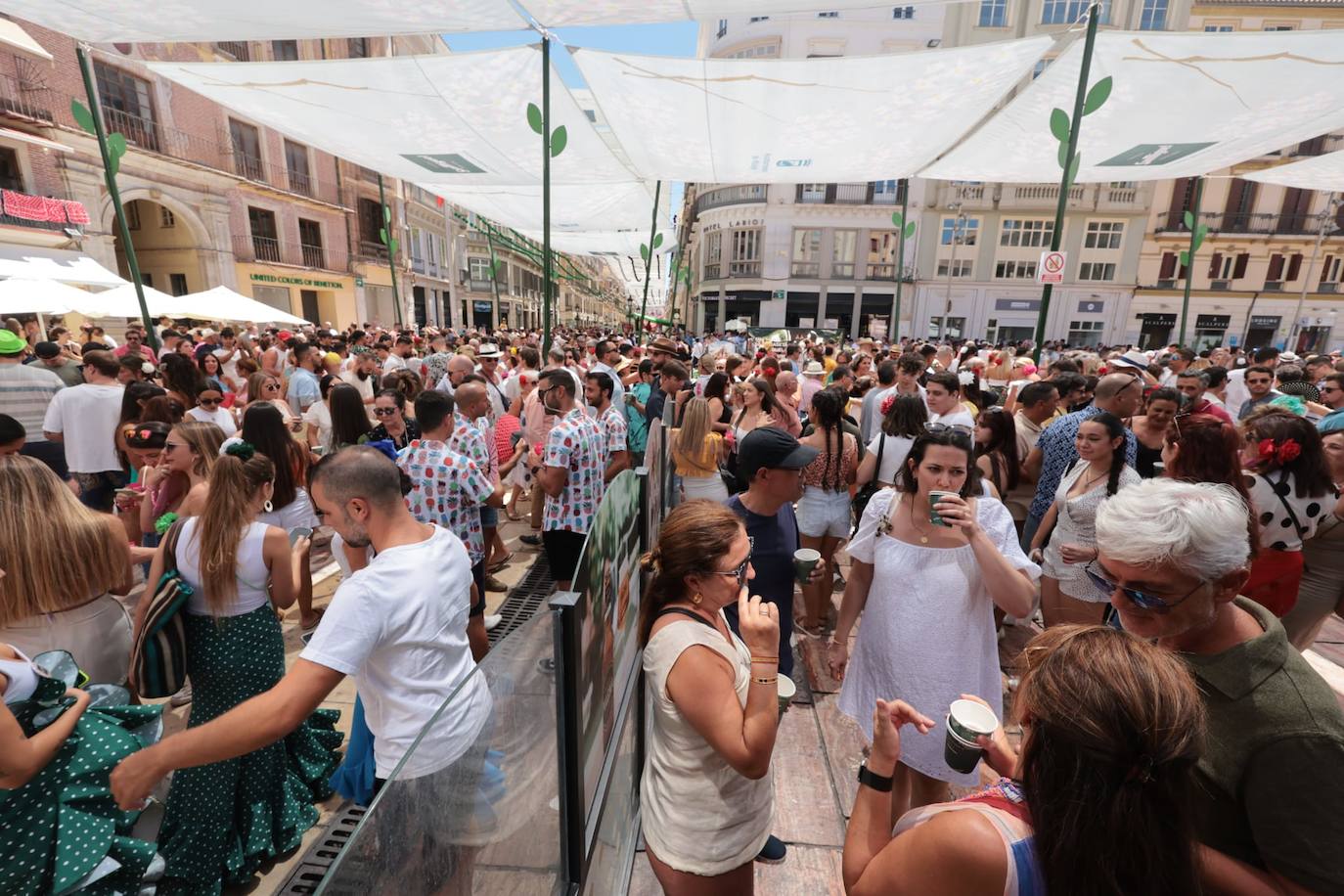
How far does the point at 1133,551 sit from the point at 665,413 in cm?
330

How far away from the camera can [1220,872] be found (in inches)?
44.9

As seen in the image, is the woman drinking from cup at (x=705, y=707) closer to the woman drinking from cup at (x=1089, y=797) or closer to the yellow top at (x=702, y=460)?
the woman drinking from cup at (x=1089, y=797)

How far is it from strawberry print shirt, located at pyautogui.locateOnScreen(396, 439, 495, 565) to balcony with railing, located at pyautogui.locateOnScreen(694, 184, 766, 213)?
36.8 metres

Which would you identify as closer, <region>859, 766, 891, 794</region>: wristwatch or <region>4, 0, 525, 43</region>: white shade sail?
<region>859, 766, 891, 794</region>: wristwatch

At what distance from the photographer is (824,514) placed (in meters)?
4.30

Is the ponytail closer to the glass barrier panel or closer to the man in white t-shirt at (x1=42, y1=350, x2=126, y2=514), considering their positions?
the glass barrier panel

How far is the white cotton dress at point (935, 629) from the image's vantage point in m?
2.21

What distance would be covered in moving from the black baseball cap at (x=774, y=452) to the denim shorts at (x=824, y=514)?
1.73m

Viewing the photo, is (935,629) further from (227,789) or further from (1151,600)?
(227,789)

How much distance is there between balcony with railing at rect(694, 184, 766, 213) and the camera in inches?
1467

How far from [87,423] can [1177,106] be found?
12.4 meters

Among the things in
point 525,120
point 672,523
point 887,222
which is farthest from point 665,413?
point 887,222

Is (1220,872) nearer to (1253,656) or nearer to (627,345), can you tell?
(1253,656)

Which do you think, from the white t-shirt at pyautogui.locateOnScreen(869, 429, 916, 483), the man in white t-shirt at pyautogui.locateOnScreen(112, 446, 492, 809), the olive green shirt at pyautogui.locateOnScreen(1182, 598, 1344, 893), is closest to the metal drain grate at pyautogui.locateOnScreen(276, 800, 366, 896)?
the man in white t-shirt at pyautogui.locateOnScreen(112, 446, 492, 809)
